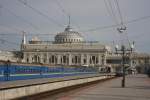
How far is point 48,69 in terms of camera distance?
3591 centimetres

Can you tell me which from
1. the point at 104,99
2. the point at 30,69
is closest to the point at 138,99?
the point at 104,99

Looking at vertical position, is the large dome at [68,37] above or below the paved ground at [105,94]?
above

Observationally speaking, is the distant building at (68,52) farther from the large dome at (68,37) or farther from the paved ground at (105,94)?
the paved ground at (105,94)

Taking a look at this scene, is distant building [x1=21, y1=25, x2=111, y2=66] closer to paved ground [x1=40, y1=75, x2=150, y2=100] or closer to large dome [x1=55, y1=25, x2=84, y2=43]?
large dome [x1=55, y1=25, x2=84, y2=43]

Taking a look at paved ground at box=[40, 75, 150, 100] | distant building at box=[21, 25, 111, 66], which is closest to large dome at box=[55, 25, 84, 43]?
distant building at box=[21, 25, 111, 66]

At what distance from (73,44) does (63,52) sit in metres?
7.04

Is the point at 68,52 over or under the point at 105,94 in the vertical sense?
over

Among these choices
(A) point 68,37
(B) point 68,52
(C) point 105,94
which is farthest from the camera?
(A) point 68,37

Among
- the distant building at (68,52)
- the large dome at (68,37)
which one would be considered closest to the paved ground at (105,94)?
the distant building at (68,52)

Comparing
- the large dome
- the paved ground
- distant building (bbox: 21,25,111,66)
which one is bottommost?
the paved ground

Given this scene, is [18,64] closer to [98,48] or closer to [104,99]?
[104,99]

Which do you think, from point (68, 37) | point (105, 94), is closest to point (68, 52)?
point (68, 37)

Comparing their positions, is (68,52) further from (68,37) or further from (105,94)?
(105,94)

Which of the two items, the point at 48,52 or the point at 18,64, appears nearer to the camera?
the point at 18,64
